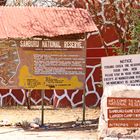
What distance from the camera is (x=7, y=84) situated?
41.1ft

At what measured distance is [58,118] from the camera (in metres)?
15.2

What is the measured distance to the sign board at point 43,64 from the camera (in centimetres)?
1252

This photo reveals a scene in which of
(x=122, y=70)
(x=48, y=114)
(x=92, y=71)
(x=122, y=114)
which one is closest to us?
(x=122, y=114)

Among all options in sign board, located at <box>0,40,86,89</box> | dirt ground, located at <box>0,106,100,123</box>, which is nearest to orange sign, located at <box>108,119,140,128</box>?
sign board, located at <box>0,40,86,89</box>

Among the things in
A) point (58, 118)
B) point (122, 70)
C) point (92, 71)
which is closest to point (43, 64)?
point (122, 70)

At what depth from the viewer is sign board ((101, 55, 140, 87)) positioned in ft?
36.4

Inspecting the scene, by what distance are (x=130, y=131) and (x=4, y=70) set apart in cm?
A: 373

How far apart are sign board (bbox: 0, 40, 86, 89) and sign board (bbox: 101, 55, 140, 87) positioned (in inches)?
71.2

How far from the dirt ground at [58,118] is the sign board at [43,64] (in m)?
1.16

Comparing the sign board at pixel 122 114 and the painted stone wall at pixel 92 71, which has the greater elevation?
the painted stone wall at pixel 92 71

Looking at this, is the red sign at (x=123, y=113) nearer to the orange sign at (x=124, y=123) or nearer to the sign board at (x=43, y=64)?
the orange sign at (x=124, y=123)

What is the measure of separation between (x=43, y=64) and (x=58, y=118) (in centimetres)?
299

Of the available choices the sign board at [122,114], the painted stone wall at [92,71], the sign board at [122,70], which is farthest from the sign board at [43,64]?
the painted stone wall at [92,71]

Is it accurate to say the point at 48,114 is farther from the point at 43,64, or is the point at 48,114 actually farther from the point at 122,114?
the point at 122,114
